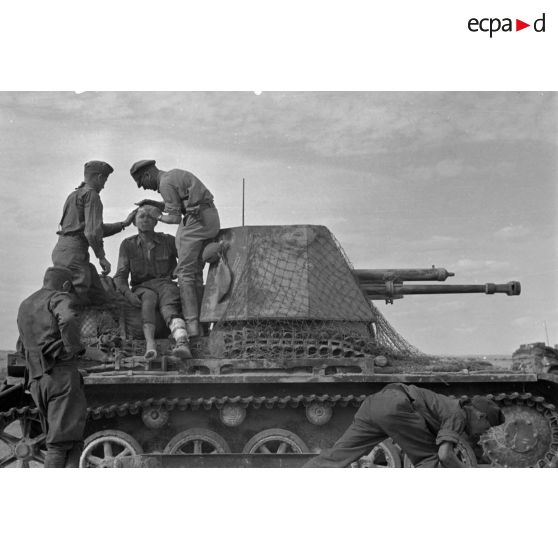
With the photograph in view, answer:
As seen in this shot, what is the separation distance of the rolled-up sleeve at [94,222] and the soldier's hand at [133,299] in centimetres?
62

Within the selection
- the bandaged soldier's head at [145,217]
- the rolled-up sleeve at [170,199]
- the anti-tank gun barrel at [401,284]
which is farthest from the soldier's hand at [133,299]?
the anti-tank gun barrel at [401,284]

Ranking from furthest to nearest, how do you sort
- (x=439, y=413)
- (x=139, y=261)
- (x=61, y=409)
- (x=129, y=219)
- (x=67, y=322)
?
1. (x=139, y=261)
2. (x=129, y=219)
3. (x=61, y=409)
4. (x=67, y=322)
5. (x=439, y=413)

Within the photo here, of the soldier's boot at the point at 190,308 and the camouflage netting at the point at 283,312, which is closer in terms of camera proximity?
the camouflage netting at the point at 283,312

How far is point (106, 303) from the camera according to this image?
11.1m

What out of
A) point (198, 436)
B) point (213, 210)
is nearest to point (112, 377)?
point (198, 436)

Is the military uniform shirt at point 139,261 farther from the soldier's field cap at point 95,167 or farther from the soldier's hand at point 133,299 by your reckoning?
the soldier's field cap at point 95,167

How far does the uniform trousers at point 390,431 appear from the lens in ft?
25.4

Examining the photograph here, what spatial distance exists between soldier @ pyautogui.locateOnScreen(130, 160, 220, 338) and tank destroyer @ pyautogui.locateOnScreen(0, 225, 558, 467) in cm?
18

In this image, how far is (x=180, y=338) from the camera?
10773 millimetres

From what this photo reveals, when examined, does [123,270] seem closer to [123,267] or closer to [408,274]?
[123,267]

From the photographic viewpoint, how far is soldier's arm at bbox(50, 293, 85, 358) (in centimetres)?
862

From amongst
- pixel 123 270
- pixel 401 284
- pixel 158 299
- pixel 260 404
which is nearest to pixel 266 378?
pixel 260 404

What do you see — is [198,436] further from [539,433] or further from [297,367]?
[539,433]

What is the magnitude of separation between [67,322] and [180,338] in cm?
233
